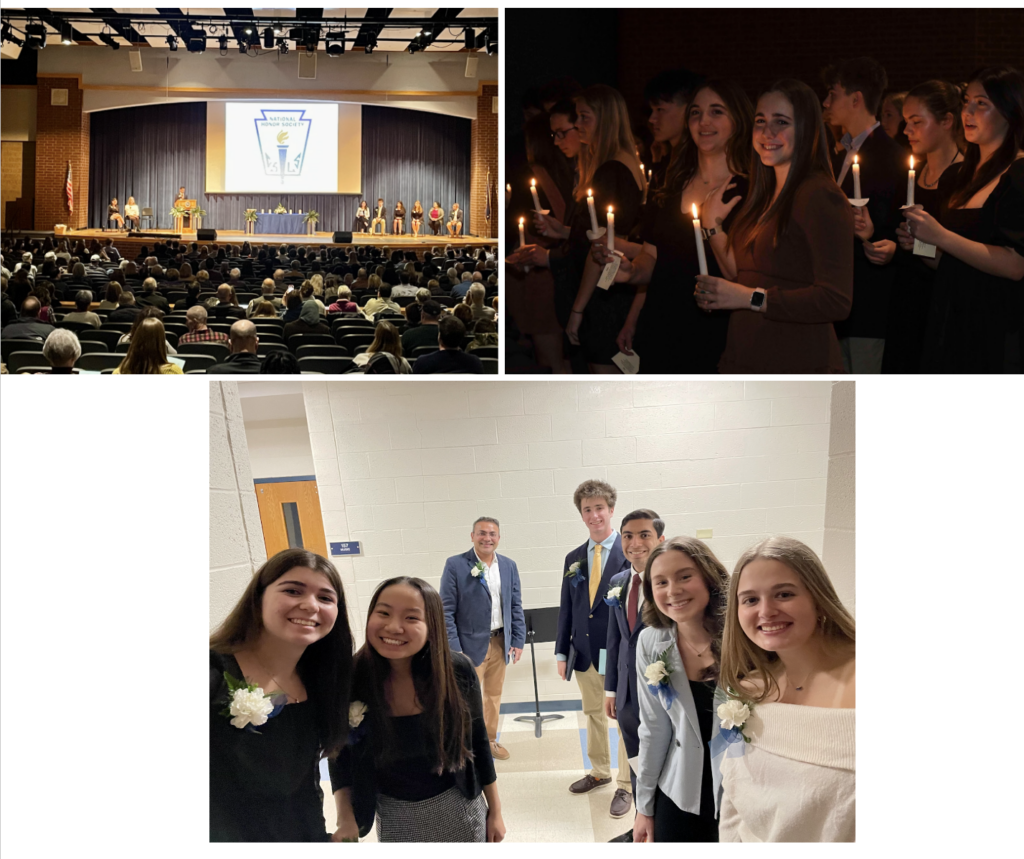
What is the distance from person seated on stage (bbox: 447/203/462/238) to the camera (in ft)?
20.8

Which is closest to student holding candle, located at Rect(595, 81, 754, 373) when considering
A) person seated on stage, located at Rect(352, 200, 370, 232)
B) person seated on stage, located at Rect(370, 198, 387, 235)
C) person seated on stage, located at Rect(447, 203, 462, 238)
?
person seated on stage, located at Rect(447, 203, 462, 238)

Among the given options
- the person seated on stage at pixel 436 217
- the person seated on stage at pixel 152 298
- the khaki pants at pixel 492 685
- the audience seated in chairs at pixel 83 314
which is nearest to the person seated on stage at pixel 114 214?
the person seated on stage at pixel 152 298

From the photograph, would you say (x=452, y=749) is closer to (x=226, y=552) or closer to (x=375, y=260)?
(x=226, y=552)

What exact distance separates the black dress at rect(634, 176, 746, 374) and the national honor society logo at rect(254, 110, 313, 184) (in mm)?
5135

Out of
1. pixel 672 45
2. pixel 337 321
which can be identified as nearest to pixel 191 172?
pixel 337 321

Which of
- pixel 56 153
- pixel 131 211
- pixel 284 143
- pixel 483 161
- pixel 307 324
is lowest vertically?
pixel 307 324

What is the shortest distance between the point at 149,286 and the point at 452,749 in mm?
3897

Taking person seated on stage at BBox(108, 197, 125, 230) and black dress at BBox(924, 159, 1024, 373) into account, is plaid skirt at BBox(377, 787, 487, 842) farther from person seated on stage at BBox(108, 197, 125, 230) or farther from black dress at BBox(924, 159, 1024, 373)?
person seated on stage at BBox(108, 197, 125, 230)

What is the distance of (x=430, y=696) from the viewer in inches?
143

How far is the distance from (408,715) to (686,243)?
2384 millimetres

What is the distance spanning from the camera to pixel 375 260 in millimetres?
7059

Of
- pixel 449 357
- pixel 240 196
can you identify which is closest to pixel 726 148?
pixel 449 357

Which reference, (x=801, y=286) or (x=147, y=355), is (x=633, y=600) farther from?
(x=147, y=355)

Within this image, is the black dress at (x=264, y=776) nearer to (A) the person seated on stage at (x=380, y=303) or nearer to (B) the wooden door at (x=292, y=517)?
(B) the wooden door at (x=292, y=517)
